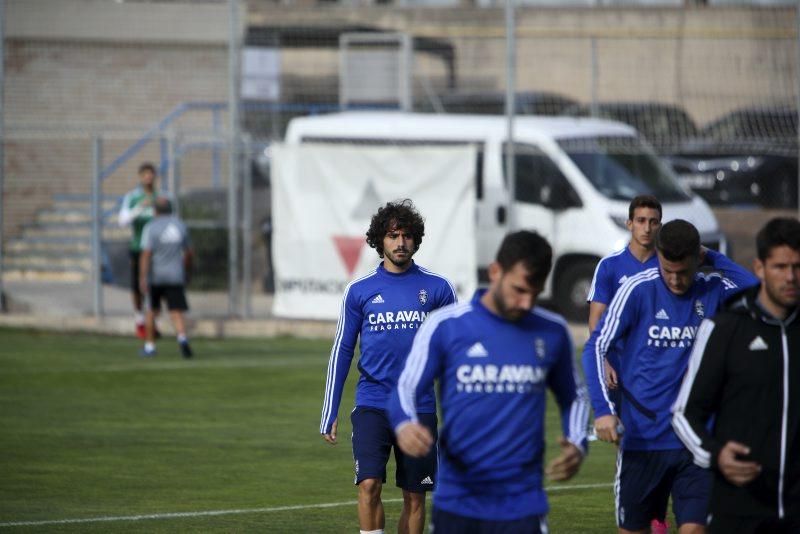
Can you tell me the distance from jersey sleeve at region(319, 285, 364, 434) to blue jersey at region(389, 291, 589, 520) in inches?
95.8

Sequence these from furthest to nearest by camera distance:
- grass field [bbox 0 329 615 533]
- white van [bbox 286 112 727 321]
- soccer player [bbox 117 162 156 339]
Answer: white van [bbox 286 112 727 321]
soccer player [bbox 117 162 156 339]
grass field [bbox 0 329 615 533]

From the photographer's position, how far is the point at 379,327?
8.51 metres

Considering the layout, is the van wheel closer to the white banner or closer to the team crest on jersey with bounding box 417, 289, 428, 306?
the white banner

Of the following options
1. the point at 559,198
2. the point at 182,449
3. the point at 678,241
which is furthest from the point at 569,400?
the point at 559,198

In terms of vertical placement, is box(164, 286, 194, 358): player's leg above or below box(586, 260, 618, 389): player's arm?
below

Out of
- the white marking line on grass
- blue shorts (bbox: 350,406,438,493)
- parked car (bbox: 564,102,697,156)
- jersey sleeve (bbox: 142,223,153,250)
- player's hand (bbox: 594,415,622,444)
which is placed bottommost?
the white marking line on grass

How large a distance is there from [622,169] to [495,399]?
50.2 ft

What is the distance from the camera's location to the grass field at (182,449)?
1023 cm

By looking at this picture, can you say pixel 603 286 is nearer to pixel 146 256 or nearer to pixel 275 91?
pixel 146 256

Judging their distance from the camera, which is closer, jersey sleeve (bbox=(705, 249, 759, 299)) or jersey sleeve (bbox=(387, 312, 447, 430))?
jersey sleeve (bbox=(387, 312, 447, 430))

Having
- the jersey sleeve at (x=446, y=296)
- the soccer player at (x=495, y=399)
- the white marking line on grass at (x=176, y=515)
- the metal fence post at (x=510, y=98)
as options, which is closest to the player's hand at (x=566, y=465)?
the soccer player at (x=495, y=399)

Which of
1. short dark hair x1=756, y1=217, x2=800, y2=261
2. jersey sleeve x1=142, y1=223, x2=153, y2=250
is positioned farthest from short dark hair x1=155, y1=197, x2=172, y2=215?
short dark hair x1=756, y1=217, x2=800, y2=261

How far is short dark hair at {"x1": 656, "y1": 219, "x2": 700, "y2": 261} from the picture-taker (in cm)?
734

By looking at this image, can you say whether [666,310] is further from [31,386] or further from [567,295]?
[567,295]
